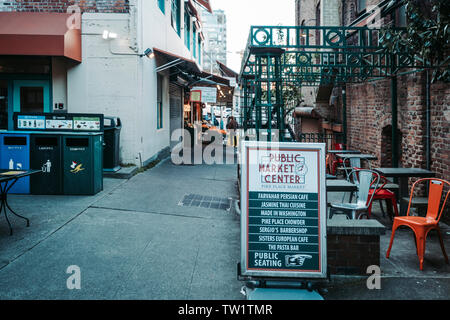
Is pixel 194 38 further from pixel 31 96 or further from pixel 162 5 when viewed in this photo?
pixel 31 96

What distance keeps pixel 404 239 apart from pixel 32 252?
5.33 metres

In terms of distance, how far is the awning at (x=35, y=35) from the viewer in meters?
9.81

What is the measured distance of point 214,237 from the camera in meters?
6.25

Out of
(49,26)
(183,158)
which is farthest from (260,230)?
(183,158)

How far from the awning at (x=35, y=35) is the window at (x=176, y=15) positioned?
7735 millimetres

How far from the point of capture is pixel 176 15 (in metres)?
18.8

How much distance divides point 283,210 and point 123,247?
7.94 feet

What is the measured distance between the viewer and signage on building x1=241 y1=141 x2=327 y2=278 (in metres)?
4.23
